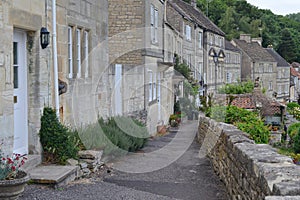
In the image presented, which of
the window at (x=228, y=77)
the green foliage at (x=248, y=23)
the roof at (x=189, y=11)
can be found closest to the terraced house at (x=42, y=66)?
the roof at (x=189, y=11)

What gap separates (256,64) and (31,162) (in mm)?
57990

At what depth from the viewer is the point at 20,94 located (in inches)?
323

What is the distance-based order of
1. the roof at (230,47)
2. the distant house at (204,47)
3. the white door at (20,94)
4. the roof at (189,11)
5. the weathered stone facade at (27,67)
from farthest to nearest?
the roof at (230,47)
the distant house at (204,47)
the roof at (189,11)
the white door at (20,94)
the weathered stone facade at (27,67)

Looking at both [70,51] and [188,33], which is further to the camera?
[188,33]

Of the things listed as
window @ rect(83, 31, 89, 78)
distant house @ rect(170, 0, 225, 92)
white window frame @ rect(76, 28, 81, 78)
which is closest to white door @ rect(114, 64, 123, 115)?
window @ rect(83, 31, 89, 78)

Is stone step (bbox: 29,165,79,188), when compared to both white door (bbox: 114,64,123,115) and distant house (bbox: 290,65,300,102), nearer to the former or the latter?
white door (bbox: 114,64,123,115)

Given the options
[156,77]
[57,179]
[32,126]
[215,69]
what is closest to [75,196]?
[57,179]

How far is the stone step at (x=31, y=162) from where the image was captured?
306 inches

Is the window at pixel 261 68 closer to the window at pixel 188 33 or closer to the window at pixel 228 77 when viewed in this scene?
the window at pixel 228 77

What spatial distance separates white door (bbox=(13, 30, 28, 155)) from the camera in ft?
26.3

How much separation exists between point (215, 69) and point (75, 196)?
42765 mm

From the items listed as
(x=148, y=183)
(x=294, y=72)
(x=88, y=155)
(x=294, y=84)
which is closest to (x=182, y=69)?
(x=88, y=155)

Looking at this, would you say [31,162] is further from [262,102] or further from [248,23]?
[248,23]

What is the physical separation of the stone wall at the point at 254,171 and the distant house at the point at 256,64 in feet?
173
